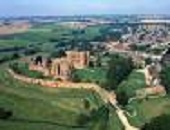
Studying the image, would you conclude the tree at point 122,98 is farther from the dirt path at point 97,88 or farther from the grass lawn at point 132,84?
the grass lawn at point 132,84

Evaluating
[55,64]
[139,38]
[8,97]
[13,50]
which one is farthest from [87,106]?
[139,38]

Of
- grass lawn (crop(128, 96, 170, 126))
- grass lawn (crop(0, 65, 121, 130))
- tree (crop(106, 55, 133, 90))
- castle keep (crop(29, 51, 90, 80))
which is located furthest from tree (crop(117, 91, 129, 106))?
castle keep (crop(29, 51, 90, 80))

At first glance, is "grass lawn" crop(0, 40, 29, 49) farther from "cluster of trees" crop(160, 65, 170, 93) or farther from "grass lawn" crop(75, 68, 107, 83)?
"cluster of trees" crop(160, 65, 170, 93)

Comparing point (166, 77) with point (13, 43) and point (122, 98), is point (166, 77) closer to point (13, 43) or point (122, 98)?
point (122, 98)

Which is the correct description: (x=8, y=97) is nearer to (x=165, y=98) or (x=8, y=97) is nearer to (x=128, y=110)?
(x=128, y=110)

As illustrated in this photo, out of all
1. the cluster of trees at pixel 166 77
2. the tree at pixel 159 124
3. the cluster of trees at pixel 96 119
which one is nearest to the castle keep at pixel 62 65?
the cluster of trees at pixel 166 77

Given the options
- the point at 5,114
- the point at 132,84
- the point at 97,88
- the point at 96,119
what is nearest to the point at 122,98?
the point at 97,88
